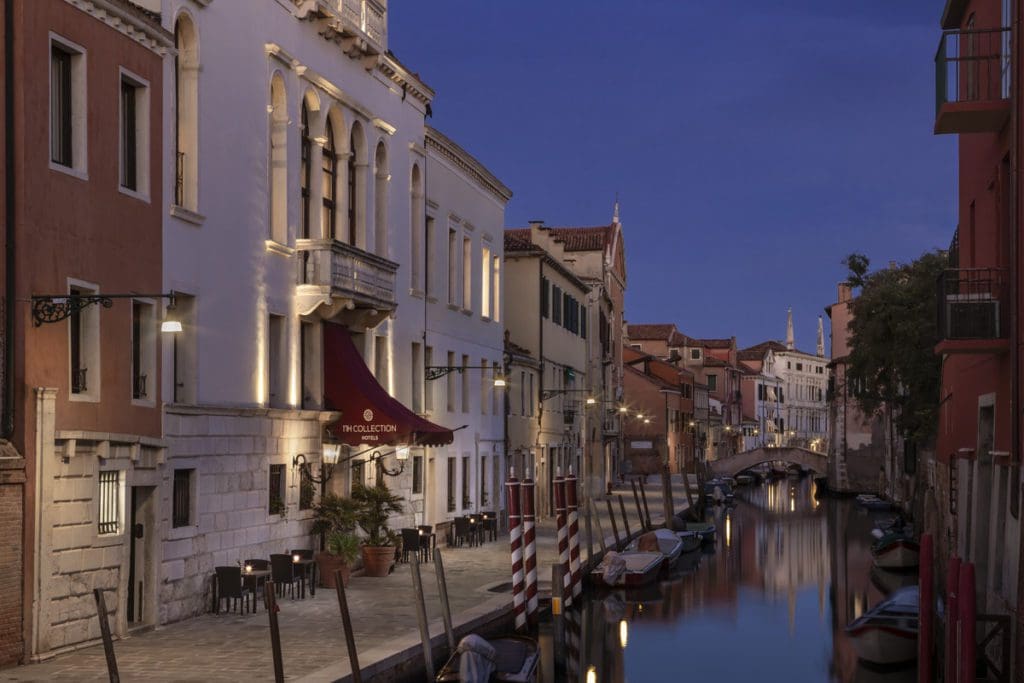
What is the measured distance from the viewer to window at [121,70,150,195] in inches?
683

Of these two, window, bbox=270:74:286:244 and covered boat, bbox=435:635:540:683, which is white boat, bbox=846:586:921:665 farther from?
window, bbox=270:74:286:244

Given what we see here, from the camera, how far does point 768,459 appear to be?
303 feet

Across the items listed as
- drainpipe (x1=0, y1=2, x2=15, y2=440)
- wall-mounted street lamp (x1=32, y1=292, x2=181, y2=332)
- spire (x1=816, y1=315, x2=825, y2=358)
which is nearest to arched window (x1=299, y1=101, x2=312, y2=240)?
wall-mounted street lamp (x1=32, y1=292, x2=181, y2=332)

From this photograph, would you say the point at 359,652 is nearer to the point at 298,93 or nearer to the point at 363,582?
the point at 363,582

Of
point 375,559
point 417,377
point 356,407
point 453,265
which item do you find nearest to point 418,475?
point 417,377

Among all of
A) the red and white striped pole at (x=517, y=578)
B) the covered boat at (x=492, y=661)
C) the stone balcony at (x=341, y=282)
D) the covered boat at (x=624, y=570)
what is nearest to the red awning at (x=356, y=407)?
the stone balcony at (x=341, y=282)

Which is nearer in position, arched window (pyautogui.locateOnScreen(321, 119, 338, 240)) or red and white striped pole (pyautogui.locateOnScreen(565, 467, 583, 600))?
arched window (pyautogui.locateOnScreen(321, 119, 338, 240))

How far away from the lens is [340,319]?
82.3 feet

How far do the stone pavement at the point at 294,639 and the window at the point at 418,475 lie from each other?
5.08 metres

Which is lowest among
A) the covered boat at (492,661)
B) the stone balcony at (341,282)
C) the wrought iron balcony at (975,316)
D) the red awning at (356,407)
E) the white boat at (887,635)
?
the white boat at (887,635)

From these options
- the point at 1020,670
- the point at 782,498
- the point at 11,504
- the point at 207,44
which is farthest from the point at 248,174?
the point at 782,498

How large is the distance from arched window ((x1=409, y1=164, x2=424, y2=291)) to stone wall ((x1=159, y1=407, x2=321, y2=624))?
736 centimetres

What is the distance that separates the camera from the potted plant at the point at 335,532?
22625mm

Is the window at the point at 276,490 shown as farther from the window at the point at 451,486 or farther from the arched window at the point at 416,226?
the window at the point at 451,486
